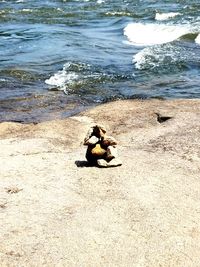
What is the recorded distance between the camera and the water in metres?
13.6

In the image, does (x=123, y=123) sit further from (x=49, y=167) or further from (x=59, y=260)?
(x=59, y=260)

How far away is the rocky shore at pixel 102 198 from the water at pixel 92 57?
9.66 feet

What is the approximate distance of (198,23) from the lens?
2391cm

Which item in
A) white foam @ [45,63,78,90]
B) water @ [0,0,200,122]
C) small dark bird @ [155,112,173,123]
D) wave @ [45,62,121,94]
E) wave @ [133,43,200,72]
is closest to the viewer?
small dark bird @ [155,112,173,123]

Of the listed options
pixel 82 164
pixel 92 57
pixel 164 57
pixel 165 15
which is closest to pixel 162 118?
pixel 82 164

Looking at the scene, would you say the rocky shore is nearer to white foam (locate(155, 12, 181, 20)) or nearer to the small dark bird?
the small dark bird

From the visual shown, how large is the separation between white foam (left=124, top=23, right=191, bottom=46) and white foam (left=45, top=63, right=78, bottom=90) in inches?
235

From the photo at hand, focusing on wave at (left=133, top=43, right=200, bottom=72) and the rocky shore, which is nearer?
the rocky shore

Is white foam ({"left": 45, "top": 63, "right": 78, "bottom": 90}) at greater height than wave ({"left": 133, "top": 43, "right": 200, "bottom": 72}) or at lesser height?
greater

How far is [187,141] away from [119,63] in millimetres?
8333

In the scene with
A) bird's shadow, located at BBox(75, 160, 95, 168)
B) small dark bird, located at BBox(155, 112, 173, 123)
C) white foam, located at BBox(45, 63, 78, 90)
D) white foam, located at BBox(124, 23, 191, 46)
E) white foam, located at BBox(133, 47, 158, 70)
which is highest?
bird's shadow, located at BBox(75, 160, 95, 168)

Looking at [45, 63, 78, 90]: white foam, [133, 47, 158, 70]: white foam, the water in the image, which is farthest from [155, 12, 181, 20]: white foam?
[45, 63, 78, 90]: white foam

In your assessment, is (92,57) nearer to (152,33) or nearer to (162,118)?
(152,33)

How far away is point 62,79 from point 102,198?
27.4 ft
